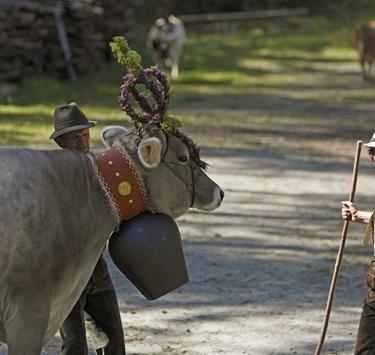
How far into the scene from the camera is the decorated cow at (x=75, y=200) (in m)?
5.03

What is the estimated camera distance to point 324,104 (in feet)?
73.3

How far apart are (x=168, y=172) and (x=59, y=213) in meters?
0.58

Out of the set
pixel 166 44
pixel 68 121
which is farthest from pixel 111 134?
pixel 166 44

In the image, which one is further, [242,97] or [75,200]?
[242,97]

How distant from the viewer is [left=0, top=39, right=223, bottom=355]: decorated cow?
5.03m

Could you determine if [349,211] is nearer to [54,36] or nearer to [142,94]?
[142,94]

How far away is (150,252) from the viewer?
17.9 feet

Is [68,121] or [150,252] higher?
[68,121]

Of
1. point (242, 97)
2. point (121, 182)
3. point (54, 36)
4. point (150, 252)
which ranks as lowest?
Result: point (242, 97)

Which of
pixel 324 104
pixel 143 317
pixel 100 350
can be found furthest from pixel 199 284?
pixel 324 104

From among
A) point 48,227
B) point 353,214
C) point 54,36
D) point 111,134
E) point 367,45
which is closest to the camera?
point 48,227

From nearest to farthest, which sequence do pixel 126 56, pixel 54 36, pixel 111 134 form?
1. pixel 126 56
2. pixel 111 134
3. pixel 54 36

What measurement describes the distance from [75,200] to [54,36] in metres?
19.7

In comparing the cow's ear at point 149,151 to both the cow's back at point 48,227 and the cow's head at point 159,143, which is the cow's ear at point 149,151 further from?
the cow's back at point 48,227
